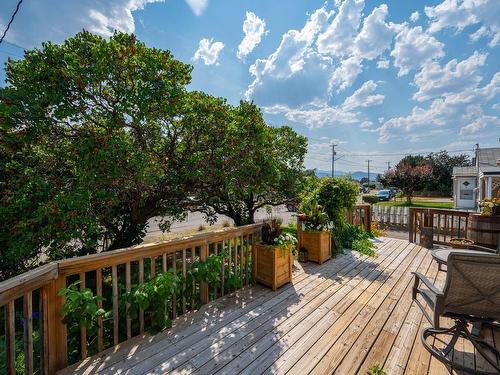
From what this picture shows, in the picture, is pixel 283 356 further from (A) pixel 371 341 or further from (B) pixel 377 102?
(B) pixel 377 102

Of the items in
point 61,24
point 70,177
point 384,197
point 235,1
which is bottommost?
point 384,197

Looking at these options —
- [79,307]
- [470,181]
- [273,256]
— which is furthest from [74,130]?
[470,181]

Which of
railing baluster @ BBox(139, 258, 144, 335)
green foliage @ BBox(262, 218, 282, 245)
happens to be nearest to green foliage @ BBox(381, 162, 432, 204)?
green foliage @ BBox(262, 218, 282, 245)

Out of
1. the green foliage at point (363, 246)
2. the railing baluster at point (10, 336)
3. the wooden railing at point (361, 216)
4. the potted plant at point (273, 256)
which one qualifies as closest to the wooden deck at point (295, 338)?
the potted plant at point (273, 256)

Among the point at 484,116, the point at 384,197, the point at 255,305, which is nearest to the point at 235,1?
the point at 255,305

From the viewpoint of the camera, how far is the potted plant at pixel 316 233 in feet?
14.4

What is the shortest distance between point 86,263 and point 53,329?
0.50m

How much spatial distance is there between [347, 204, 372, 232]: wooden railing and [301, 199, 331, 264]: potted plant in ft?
7.78

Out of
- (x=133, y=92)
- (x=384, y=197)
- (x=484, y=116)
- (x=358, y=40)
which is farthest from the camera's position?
(x=384, y=197)

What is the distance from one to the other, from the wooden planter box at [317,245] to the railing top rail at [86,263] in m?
1.98

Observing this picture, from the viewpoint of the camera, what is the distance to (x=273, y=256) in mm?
3213

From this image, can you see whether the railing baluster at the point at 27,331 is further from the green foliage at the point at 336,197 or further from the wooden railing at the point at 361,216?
the wooden railing at the point at 361,216

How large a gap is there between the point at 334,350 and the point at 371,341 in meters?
0.41

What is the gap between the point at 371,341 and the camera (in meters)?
2.21
